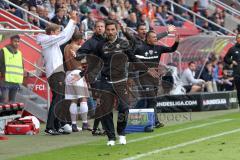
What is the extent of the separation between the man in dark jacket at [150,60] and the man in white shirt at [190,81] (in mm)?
7480

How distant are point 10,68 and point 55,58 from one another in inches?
52.5

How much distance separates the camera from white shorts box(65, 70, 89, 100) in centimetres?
1586

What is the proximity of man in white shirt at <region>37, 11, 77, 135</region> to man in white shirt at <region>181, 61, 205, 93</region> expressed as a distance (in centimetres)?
877

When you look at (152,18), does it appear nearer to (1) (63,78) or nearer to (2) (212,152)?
(1) (63,78)

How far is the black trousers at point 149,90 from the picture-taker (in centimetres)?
1675

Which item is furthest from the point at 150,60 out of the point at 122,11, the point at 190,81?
the point at 122,11

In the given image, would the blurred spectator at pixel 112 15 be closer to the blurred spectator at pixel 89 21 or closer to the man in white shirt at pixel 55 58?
the blurred spectator at pixel 89 21

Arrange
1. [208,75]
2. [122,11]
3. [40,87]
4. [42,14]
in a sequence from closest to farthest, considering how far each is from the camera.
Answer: [40,87] < [42,14] < [208,75] < [122,11]

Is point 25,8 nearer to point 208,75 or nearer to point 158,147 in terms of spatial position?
point 208,75

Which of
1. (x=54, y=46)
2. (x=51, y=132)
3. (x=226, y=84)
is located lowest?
(x=51, y=132)

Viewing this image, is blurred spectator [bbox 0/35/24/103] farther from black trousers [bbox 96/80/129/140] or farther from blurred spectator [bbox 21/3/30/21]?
blurred spectator [bbox 21/3/30/21]

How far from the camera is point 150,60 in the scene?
1669cm

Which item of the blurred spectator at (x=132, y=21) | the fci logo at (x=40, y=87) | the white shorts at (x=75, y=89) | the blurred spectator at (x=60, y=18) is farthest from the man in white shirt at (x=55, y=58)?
the blurred spectator at (x=132, y=21)

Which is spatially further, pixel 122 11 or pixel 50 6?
pixel 122 11
